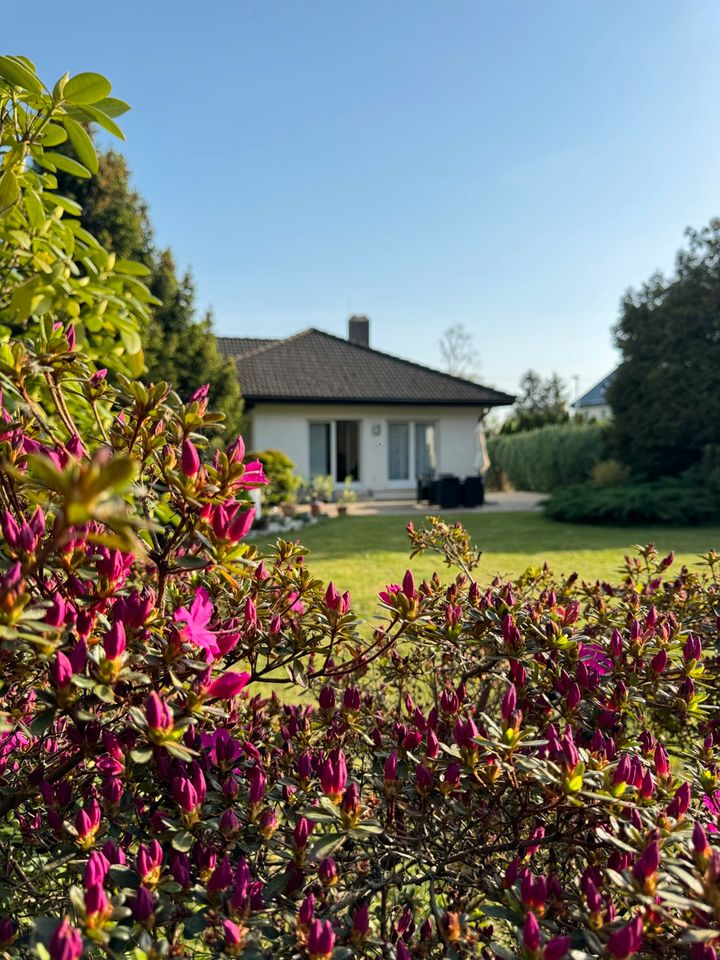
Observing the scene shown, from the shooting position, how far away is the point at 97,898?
2.80 ft

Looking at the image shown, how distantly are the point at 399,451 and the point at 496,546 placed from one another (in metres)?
10.1

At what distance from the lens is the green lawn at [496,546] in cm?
827

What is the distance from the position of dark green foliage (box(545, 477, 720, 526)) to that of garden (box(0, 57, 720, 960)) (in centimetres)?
1287

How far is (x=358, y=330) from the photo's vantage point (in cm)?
2450

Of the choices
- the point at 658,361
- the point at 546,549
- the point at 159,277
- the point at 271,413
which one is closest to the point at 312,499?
the point at 271,413

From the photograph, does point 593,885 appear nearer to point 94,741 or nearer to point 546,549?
point 94,741

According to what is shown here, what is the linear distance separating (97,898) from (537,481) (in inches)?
996

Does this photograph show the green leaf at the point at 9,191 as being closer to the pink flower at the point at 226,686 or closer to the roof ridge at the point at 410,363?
the pink flower at the point at 226,686

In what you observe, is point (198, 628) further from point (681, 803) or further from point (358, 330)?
point (358, 330)

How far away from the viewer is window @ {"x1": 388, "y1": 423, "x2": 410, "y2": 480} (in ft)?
66.9

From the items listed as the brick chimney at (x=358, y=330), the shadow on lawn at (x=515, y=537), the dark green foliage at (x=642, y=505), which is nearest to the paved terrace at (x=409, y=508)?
the dark green foliage at (x=642, y=505)

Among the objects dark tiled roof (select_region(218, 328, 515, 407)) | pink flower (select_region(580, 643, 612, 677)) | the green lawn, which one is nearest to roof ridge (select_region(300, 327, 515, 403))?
dark tiled roof (select_region(218, 328, 515, 407))

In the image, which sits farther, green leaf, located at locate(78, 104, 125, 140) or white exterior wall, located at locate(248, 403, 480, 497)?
white exterior wall, located at locate(248, 403, 480, 497)

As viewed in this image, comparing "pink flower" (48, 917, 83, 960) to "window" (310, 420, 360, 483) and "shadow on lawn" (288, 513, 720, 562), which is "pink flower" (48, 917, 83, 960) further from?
"window" (310, 420, 360, 483)
